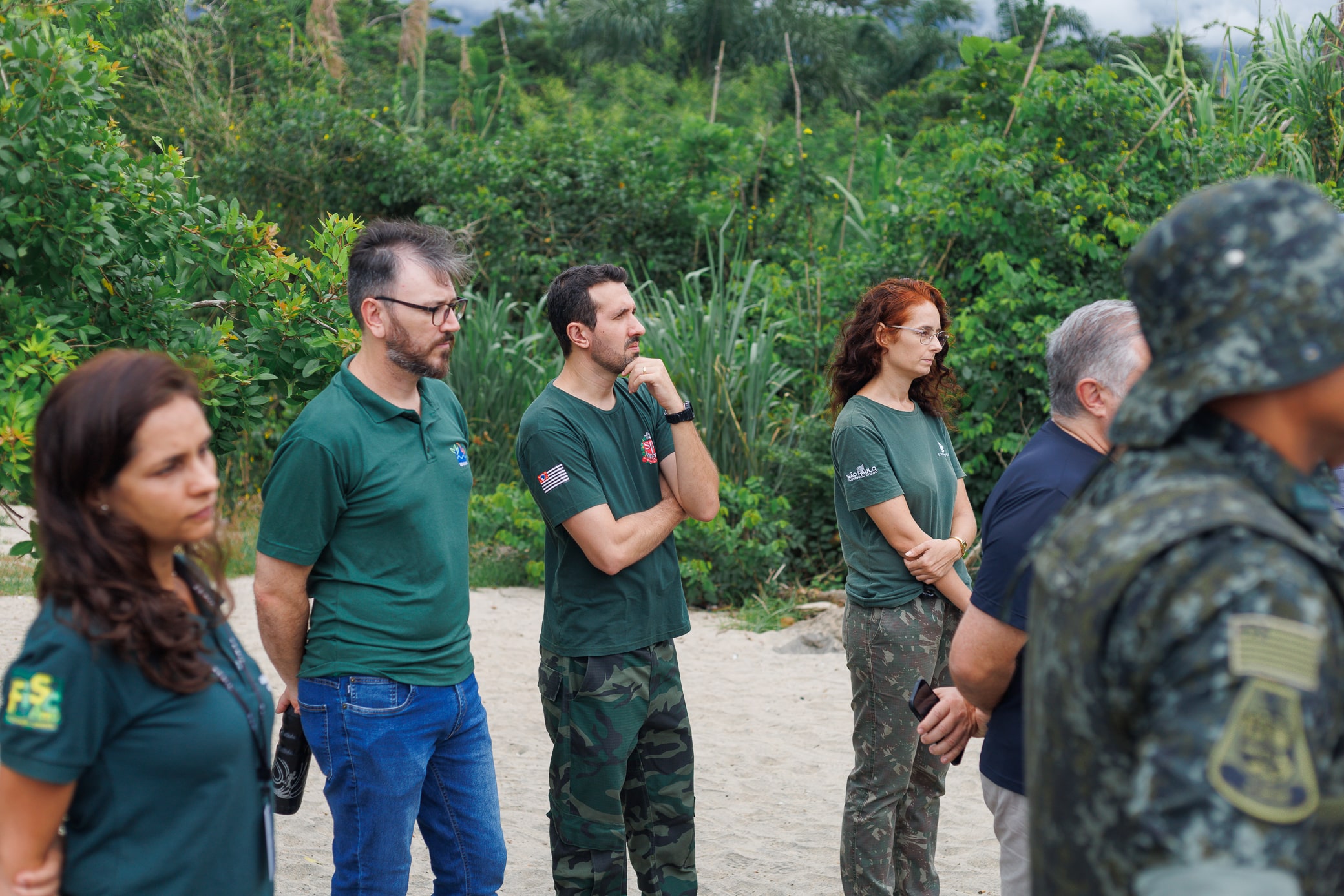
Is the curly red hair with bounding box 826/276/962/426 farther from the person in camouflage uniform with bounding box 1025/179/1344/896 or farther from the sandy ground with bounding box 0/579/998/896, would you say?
the person in camouflage uniform with bounding box 1025/179/1344/896

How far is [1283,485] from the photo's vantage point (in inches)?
45.7


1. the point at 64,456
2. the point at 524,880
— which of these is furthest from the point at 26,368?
the point at 524,880

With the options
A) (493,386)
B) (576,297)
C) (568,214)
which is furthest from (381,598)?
(568,214)

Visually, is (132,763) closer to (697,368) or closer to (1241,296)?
(1241,296)

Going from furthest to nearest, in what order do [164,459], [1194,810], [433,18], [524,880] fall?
[433,18] < [524,880] < [164,459] < [1194,810]

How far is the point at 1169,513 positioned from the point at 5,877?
1593 mm

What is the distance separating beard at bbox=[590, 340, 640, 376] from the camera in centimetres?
319

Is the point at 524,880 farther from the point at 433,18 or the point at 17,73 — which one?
the point at 433,18

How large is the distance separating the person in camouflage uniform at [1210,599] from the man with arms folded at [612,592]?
1.88m

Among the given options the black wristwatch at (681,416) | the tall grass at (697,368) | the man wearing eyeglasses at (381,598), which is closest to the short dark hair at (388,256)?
the man wearing eyeglasses at (381,598)

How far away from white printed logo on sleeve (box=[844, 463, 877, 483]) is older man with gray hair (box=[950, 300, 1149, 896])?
0.91 meters

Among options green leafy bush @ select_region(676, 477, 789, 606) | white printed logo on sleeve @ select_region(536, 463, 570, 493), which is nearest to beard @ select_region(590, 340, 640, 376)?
white printed logo on sleeve @ select_region(536, 463, 570, 493)

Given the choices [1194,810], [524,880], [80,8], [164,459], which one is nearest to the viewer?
[1194,810]

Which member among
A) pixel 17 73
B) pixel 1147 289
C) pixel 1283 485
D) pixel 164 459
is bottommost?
pixel 164 459
